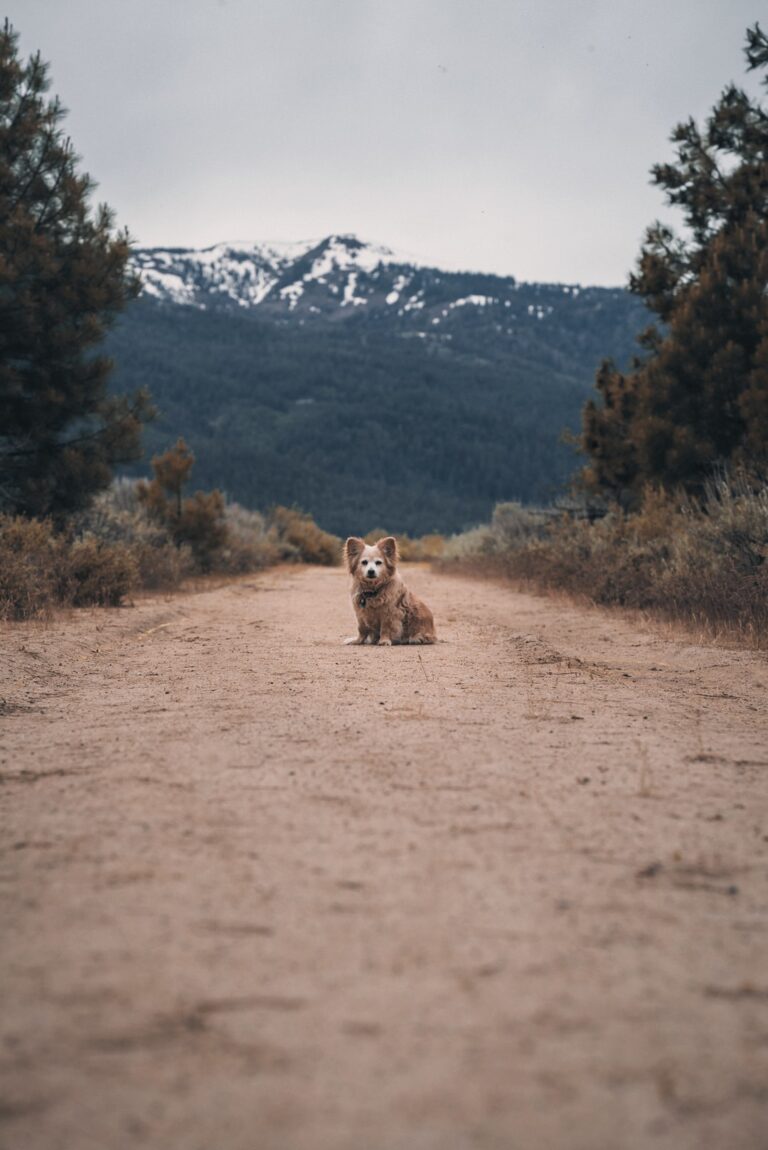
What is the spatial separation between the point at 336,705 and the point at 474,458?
131735 mm

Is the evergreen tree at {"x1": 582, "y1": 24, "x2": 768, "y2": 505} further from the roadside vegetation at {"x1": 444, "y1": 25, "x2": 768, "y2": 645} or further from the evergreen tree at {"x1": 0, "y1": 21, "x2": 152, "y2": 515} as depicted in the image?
the evergreen tree at {"x1": 0, "y1": 21, "x2": 152, "y2": 515}

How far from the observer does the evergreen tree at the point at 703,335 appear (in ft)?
58.0

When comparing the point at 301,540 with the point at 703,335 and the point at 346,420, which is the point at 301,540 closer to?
the point at 703,335

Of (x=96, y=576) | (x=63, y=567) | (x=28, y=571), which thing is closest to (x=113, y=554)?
(x=96, y=576)

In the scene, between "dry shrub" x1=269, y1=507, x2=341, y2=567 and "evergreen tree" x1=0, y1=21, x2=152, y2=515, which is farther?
"dry shrub" x1=269, y1=507, x2=341, y2=567

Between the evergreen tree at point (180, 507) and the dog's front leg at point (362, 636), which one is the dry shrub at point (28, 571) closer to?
the dog's front leg at point (362, 636)

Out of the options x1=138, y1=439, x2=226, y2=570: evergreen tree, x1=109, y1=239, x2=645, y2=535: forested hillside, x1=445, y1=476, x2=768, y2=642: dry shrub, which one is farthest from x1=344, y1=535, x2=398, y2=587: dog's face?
x1=109, y1=239, x2=645, y2=535: forested hillside

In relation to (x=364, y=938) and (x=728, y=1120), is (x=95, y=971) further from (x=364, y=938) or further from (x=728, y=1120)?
(x=728, y=1120)

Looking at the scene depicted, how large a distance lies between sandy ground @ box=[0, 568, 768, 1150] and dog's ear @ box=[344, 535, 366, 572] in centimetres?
490

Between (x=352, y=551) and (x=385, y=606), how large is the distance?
1133 mm

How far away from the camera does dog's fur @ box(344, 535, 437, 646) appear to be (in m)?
10.1

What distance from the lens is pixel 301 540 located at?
4150cm

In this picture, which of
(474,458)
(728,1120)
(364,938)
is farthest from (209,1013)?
(474,458)

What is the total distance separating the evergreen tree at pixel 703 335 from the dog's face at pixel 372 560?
7.75 meters
